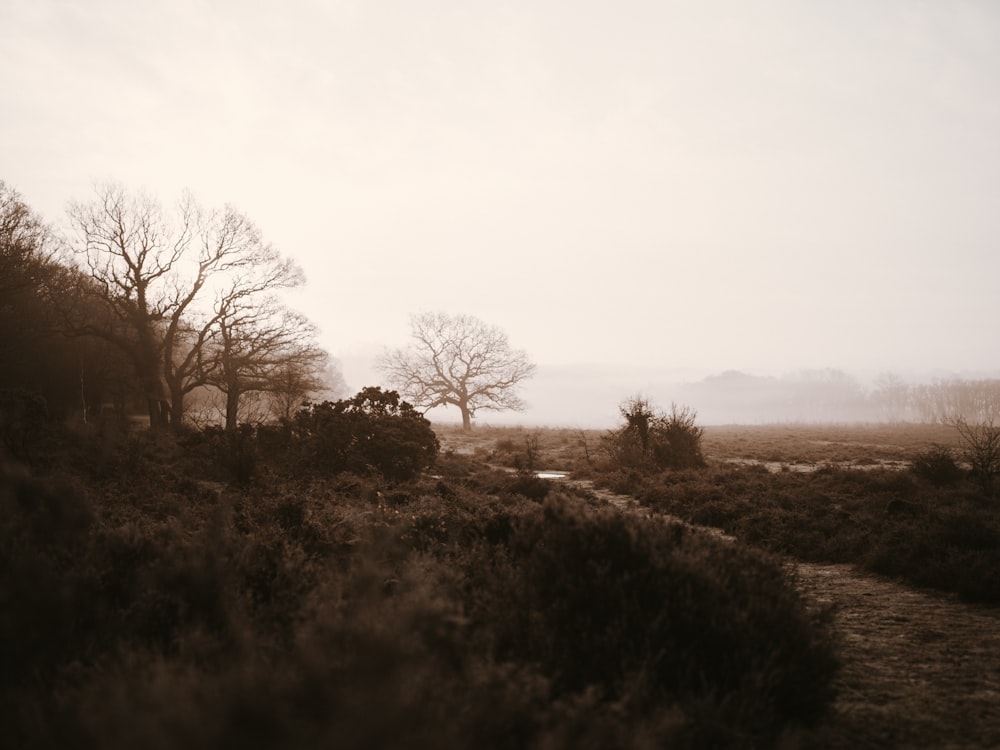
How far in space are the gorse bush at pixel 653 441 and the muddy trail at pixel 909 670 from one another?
1178cm

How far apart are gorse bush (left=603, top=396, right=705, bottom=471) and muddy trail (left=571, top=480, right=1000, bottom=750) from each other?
1178 cm

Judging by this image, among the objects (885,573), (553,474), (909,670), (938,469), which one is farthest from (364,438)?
(938,469)

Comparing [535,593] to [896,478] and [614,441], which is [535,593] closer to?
[896,478]

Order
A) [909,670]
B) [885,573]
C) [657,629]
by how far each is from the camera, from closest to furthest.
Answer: [657,629] < [909,670] < [885,573]

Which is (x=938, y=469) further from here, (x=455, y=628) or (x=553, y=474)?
(x=455, y=628)

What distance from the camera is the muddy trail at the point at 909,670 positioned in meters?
4.02

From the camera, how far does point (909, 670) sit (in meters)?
5.13

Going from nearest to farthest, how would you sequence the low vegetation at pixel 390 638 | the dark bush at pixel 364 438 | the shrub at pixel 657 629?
the low vegetation at pixel 390 638 → the shrub at pixel 657 629 → the dark bush at pixel 364 438

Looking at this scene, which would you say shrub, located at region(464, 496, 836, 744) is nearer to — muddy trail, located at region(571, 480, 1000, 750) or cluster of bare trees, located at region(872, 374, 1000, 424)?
muddy trail, located at region(571, 480, 1000, 750)

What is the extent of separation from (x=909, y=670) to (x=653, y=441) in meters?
15.4

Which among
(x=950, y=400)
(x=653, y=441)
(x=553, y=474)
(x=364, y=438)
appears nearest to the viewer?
(x=364, y=438)

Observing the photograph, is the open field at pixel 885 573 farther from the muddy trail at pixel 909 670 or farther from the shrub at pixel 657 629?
the shrub at pixel 657 629

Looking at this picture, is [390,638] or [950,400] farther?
[950,400]

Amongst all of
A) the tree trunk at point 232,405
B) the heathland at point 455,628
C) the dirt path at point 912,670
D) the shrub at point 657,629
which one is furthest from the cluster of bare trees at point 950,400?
the shrub at point 657,629
